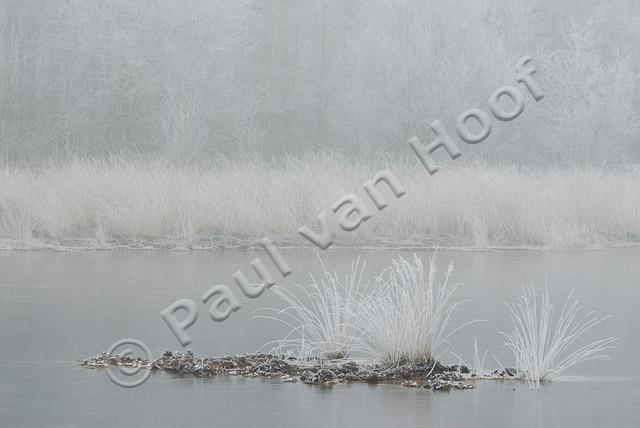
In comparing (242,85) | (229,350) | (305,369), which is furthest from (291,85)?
(305,369)

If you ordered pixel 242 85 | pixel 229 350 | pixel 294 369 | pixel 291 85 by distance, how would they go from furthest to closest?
pixel 291 85, pixel 242 85, pixel 229 350, pixel 294 369

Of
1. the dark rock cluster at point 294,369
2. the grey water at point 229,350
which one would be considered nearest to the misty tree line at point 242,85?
the grey water at point 229,350

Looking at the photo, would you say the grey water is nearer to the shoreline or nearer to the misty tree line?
the shoreline

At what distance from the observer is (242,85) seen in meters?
51.5

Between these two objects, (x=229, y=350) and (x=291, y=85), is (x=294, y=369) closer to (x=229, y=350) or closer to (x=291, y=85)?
(x=229, y=350)

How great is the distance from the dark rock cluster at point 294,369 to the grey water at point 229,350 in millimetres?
181

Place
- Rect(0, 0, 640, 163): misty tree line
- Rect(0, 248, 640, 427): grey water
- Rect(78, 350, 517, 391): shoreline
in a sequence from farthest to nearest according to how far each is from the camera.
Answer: Rect(0, 0, 640, 163): misty tree line, Rect(78, 350, 517, 391): shoreline, Rect(0, 248, 640, 427): grey water

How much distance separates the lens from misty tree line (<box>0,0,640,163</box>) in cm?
4103

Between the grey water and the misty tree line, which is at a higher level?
the misty tree line

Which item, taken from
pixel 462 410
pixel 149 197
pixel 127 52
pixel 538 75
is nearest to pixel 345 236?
pixel 149 197

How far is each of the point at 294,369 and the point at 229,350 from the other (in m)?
1.09

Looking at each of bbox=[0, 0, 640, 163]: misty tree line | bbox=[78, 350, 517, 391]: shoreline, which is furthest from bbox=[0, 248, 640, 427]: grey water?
bbox=[0, 0, 640, 163]: misty tree line

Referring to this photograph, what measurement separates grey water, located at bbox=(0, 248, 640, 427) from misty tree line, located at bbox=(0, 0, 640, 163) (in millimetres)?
23631

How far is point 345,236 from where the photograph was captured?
20.1 metres
